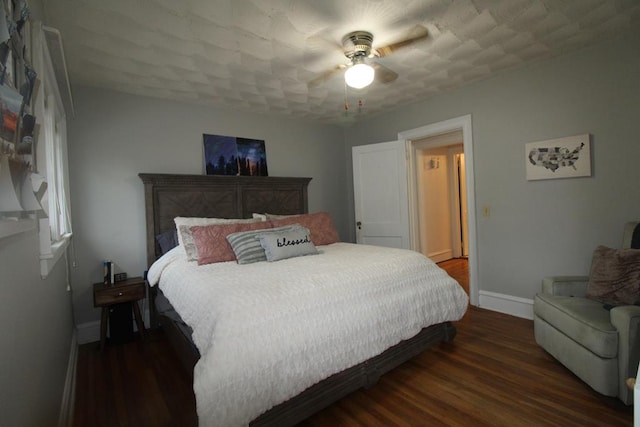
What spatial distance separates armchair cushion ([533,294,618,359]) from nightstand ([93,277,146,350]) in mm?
3316

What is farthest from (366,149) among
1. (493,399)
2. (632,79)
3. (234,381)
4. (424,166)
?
(234,381)

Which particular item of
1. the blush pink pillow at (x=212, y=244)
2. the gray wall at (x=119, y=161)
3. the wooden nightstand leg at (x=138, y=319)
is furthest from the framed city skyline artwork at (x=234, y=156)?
the wooden nightstand leg at (x=138, y=319)

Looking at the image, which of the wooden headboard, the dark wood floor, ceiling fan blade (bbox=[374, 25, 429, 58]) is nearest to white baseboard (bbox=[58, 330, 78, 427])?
the dark wood floor

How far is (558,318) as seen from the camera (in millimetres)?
2027

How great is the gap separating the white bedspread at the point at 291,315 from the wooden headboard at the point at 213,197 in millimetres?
882

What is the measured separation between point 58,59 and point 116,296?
186cm

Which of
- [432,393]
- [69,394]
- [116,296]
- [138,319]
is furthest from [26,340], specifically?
[432,393]

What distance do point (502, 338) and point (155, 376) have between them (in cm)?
281

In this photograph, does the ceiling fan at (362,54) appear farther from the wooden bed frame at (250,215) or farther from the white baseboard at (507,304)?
the white baseboard at (507,304)

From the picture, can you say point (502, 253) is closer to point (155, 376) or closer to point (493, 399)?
point (493, 399)

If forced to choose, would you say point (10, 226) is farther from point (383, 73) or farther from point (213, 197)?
point (213, 197)

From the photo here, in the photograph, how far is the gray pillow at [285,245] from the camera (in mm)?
2417

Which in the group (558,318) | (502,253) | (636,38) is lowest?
(558,318)

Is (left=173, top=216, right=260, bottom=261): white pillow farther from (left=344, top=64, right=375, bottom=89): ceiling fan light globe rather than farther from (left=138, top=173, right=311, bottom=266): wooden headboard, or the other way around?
(left=344, top=64, right=375, bottom=89): ceiling fan light globe
